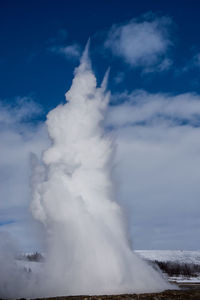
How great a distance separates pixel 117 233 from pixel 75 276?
716cm

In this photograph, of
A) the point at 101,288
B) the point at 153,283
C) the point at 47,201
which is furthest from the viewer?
the point at 47,201

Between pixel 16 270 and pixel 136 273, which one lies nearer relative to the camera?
pixel 136 273

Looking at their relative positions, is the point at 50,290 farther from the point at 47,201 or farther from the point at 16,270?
the point at 47,201

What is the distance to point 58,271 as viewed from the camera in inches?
1532

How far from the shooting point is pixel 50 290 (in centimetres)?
3666

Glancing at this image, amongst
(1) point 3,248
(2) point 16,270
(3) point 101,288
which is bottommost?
(3) point 101,288

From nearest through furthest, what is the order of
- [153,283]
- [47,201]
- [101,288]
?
[101,288] → [153,283] → [47,201]

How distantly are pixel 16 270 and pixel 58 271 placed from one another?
5.48 meters

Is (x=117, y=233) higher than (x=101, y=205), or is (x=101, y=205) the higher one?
(x=101, y=205)

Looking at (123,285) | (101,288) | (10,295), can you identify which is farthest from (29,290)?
(123,285)

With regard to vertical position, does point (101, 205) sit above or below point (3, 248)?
above

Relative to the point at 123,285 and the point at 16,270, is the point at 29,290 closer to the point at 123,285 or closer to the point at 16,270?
Answer: the point at 16,270

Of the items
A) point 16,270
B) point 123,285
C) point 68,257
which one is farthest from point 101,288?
point 16,270

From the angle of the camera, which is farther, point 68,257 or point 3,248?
point 3,248
